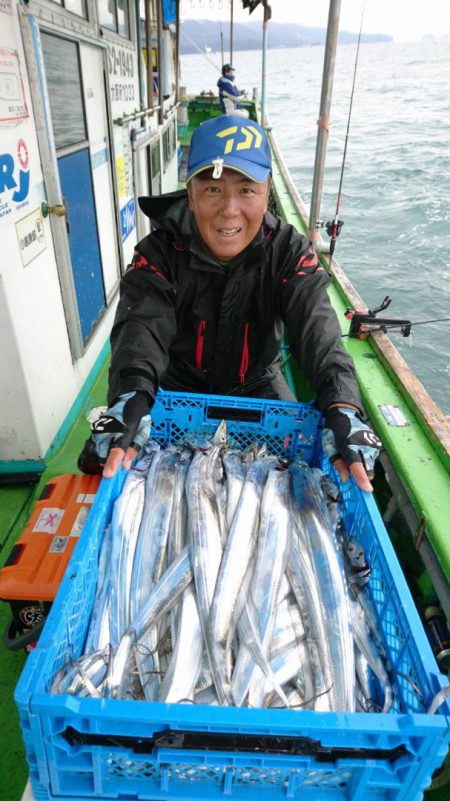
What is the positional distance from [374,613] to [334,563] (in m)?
0.21

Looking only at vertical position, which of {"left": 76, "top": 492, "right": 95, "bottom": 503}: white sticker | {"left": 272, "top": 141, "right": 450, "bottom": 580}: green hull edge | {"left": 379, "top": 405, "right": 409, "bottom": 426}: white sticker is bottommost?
{"left": 76, "top": 492, "right": 95, "bottom": 503}: white sticker

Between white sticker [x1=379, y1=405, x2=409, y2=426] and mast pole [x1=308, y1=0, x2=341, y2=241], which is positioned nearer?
white sticker [x1=379, y1=405, x2=409, y2=426]

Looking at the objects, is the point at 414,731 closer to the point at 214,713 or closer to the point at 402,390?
the point at 214,713

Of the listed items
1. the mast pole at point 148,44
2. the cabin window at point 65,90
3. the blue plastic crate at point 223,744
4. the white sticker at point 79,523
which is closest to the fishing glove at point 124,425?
the white sticker at point 79,523

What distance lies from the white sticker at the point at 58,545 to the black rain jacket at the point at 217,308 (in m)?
0.71

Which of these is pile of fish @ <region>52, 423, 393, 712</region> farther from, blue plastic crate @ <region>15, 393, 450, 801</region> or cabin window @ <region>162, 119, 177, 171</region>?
cabin window @ <region>162, 119, 177, 171</region>

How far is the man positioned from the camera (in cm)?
216

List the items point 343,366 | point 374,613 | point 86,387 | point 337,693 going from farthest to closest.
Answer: point 86,387
point 343,366
point 374,613
point 337,693

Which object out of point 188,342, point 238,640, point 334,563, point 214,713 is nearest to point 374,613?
point 334,563

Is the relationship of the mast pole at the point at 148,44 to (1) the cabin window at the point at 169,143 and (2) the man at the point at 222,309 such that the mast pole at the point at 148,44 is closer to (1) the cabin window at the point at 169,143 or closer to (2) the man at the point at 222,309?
(1) the cabin window at the point at 169,143

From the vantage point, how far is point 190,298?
8.98 feet

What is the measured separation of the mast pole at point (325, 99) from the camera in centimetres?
350

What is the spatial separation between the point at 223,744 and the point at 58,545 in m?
1.34

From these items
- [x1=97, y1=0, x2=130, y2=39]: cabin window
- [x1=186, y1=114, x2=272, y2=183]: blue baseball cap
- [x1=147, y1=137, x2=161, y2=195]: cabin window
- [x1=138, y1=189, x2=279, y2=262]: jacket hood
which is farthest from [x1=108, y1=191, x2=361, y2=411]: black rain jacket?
[x1=147, y1=137, x2=161, y2=195]: cabin window
